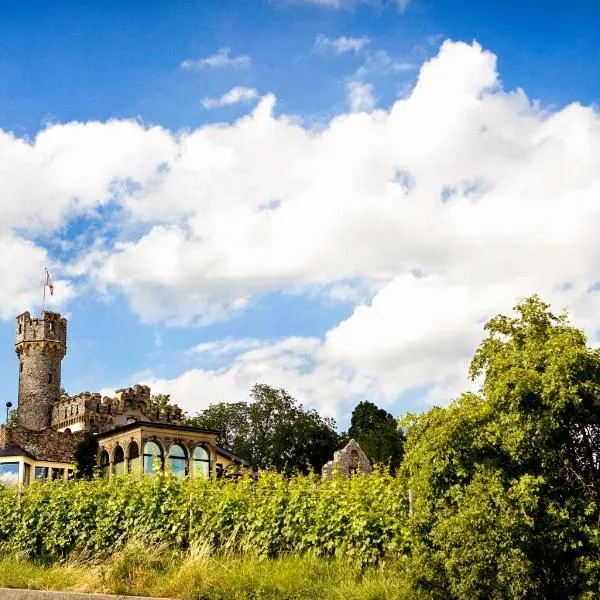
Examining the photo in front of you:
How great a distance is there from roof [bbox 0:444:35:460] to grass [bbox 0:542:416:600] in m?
32.8

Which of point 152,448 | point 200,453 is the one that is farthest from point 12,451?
point 200,453

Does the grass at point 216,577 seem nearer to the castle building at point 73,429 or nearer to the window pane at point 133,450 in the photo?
the castle building at point 73,429

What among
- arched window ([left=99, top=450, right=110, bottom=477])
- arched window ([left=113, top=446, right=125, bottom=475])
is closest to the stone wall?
arched window ([left=99, top=450, right=110, bottom=477])

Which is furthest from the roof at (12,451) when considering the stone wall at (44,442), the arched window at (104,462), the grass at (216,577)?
the grass at (216,577)

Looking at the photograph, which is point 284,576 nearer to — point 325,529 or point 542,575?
point 325,529

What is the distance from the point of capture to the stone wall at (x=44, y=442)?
156 ft

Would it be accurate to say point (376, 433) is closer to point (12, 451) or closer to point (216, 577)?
point (12, 451)

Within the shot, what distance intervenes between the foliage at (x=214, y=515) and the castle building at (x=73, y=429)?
16304mm

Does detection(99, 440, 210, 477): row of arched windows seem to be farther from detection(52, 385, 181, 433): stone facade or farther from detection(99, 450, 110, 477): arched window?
detection(52, 385, 181, 433): stone facade

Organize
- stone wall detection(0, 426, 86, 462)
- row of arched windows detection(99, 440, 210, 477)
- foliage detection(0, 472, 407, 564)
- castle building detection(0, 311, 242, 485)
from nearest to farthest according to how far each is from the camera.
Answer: foliage detection(0, 472, 407, 564), row of arched windows detection(99, 440, 210, 477), castle building detection(0, 311, 242, 485), stone wall detection(0, 426, 86, 462)

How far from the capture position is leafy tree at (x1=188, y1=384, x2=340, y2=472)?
74938 mm

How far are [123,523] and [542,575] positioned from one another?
26.7ft

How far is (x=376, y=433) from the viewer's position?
7362 centimetres

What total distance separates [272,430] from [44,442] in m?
31.3
